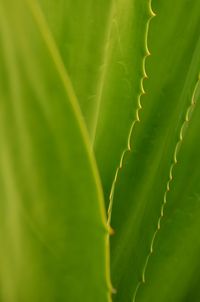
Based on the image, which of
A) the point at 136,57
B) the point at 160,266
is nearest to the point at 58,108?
the point at 136,57

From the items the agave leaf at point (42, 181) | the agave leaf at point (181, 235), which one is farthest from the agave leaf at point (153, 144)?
the agave leaf at point (42, 181)

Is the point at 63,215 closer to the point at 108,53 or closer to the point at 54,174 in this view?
the point at 54,174

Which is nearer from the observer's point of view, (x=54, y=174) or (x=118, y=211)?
(x=54, y=174)

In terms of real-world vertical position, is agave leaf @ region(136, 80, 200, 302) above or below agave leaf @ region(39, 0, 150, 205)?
below

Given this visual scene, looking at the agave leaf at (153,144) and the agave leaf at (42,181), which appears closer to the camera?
the agave leaf at (42,181)

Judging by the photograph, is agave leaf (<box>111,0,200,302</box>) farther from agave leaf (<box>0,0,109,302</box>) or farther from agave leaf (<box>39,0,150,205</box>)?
agave leaf (<box>0,0,109,302</box>)

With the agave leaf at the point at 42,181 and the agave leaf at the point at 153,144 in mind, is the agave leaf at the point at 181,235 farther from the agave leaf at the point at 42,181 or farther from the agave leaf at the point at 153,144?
the agave leaf at the point at 42,181

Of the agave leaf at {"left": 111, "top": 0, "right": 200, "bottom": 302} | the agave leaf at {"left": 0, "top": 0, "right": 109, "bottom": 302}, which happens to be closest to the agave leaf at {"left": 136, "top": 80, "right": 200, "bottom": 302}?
the agave leaf at {"left": 111, "top": 0, "right": 200, "bottom": 302}
